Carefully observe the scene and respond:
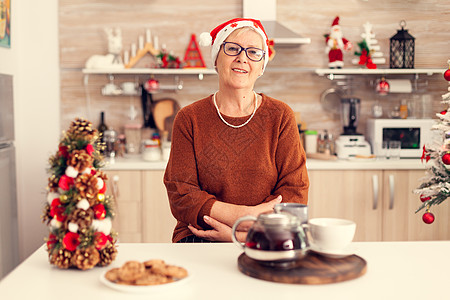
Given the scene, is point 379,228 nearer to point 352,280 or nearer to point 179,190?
point 179,190

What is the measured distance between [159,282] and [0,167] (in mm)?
2566

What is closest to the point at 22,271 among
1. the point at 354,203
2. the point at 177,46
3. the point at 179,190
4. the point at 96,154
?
the point at 96,154

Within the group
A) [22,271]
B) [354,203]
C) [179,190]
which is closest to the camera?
[22,271]

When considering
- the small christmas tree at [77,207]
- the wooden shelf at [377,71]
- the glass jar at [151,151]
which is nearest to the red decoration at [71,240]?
the small christmas tree at [77,207]

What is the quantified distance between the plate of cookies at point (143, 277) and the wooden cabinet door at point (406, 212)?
266 centimetres

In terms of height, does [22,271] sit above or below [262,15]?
below

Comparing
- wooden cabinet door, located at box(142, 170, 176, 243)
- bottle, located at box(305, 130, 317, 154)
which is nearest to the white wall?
wooden cabinet door, located at box(142, 170, 176, 243)

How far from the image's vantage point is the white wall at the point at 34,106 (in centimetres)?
394

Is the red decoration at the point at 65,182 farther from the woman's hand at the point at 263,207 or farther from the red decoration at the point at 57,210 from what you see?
the woman's hand at the point at 263,207

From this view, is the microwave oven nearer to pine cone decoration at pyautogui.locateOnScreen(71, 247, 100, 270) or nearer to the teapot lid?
the teapot lid

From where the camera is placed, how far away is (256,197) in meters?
2.04

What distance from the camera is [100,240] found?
4.40ft

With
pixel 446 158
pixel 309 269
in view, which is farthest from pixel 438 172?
pixel 309 269

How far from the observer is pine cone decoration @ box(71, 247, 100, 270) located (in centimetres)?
132
